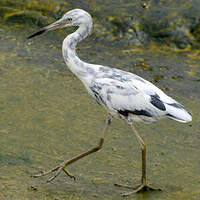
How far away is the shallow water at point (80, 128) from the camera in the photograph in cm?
573

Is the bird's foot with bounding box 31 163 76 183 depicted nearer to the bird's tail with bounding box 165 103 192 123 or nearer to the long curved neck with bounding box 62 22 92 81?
the long curved neck with bounding box 62 22 92 81

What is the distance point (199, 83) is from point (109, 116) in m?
3.02

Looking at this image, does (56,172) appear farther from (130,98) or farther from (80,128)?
(80,128)

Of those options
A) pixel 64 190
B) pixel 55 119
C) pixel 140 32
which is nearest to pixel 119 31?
pixel 140 32

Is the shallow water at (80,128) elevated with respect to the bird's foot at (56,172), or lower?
lower

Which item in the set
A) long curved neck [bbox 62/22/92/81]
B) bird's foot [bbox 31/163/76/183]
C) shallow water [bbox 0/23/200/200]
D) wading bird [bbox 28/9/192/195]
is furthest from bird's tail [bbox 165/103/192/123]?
bird's foot [bbox 31/163/76/183]

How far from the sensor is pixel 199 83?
345 inches

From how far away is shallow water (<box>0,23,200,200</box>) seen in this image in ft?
18.8

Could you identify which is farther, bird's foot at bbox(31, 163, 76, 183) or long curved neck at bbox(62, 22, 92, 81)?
long curved neck at bbox(62, 22, 92, 81)

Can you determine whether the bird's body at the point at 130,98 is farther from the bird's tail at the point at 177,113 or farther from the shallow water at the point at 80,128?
the shallow water at the point at 80,128

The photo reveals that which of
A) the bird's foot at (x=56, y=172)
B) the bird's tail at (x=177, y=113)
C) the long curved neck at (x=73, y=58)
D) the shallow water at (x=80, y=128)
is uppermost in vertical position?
the long curved neck at (x=73, y=58)

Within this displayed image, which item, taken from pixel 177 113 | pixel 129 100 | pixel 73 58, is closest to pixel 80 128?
pixel 73 58

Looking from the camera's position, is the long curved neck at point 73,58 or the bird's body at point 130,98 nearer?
the bird's body at point 130,98

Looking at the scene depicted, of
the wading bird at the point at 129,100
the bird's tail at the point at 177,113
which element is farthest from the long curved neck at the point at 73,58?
the bird's tail at the point at 177,113
